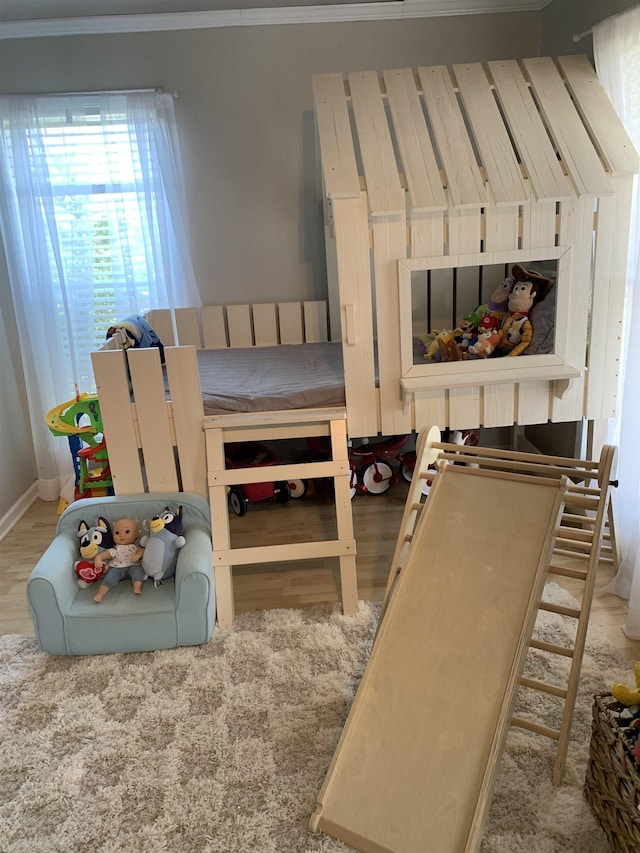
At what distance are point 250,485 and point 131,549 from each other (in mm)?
929

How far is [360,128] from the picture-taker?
7.59 feet

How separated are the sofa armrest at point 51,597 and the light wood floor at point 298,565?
0.89 feet

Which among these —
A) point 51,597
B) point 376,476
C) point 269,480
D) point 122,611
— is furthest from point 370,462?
point 51,597

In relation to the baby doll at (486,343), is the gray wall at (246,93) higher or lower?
higher

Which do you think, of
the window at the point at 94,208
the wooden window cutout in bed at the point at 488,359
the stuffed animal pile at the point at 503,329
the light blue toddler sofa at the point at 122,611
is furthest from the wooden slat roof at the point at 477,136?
the light blue toddler sofa at the point at 122,611

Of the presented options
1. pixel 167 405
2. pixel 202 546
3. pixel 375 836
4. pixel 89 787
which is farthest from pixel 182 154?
pixel 375 836

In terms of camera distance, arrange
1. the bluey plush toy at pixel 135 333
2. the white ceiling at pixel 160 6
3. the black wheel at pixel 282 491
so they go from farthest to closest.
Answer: the black wheel at pixel 282 491, the white ceiling at pixel 160 6, the bluey plush toy at pixel 135 333

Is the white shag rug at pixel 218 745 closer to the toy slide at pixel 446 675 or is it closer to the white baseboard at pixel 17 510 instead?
the toy slide at pixel 446 675

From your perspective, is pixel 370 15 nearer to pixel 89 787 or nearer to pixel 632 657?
pixel 632 657

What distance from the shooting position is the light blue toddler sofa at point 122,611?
2.13 m

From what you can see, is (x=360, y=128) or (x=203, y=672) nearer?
(x=203, y=672)

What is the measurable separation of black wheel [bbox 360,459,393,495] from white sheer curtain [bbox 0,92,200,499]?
49.4 inches

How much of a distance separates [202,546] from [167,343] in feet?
4.78

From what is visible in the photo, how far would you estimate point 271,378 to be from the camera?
8.66 ft
